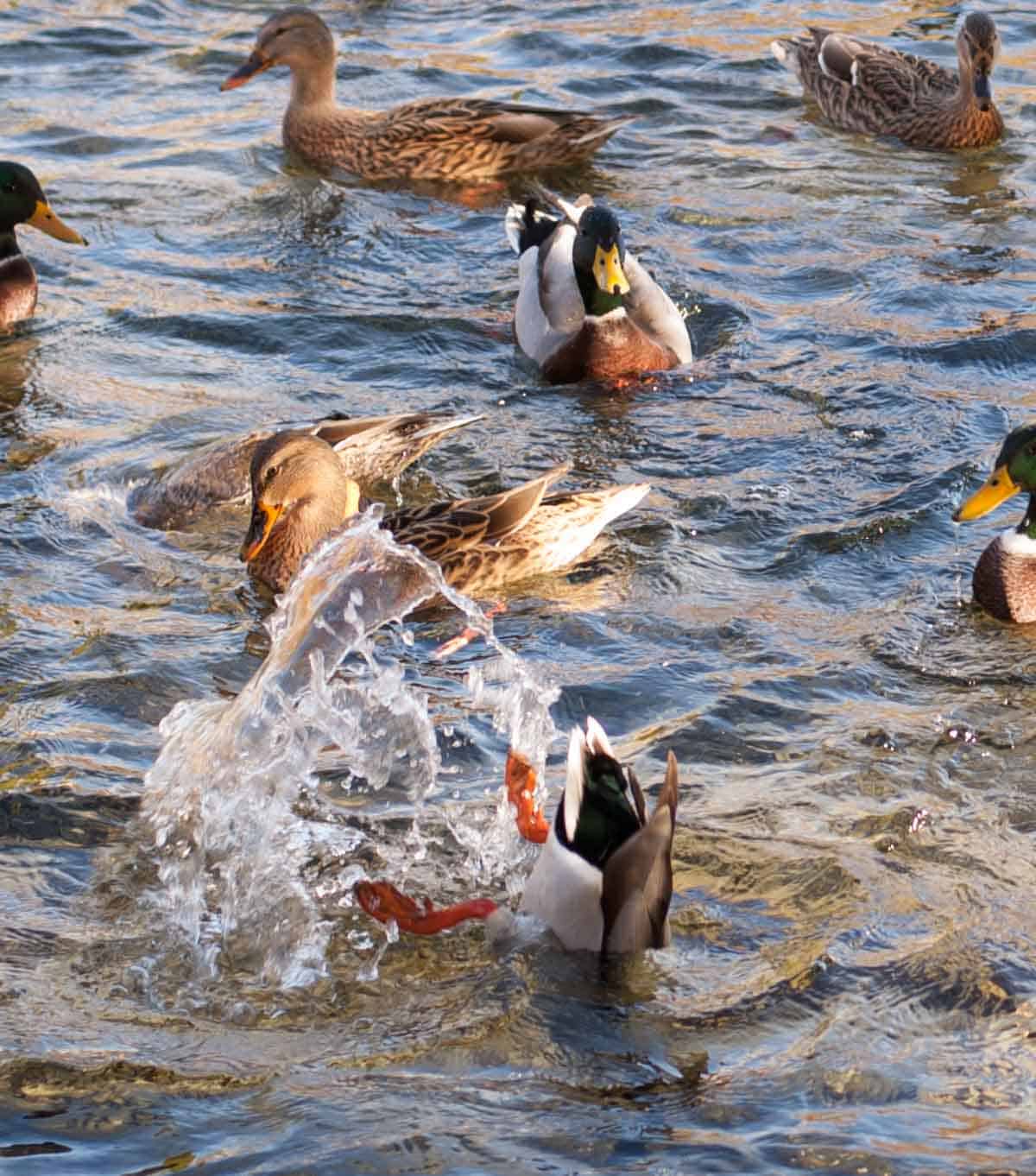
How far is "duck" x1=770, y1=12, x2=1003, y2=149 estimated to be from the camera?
1161 cm

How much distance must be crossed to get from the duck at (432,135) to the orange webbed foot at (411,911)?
7.30 metres

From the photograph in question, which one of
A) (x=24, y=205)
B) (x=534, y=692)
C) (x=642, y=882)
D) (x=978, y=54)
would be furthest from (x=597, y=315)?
Result: (x=642, y=882)

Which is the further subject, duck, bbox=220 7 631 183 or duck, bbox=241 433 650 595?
duck, bbox=220 7 631 183

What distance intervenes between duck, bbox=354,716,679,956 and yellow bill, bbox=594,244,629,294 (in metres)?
4.31

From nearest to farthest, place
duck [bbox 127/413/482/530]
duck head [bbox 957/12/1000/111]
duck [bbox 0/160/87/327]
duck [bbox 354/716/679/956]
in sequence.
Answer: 1. duck [bbox 354/716/679/956]
2. duck [bbox 127/413/482/530]
3. duck [bbox 0/160/87/327]
4. duck head [bbox 957/12/1000/111]

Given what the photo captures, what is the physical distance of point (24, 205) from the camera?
32.5 ft

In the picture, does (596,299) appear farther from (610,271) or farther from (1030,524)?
(1030,524)

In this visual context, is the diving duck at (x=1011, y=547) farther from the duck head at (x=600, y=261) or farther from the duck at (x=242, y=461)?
the duck head at (x=600, y=261)

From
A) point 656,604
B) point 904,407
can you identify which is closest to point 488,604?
point 656,604

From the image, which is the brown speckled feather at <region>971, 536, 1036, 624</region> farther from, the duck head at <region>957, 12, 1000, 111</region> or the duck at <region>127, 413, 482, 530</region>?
the duck head at <region>957, 12, 1000, 111</region>

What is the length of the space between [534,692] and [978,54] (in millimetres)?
6855

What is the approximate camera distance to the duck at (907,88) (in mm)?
11609

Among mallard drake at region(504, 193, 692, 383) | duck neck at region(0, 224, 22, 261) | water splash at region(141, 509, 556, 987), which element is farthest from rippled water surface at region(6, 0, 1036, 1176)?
duck neck at region(0, 224, 22, 261)

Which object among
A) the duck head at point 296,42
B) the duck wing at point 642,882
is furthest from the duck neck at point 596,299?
the duck wing at point 642,882
